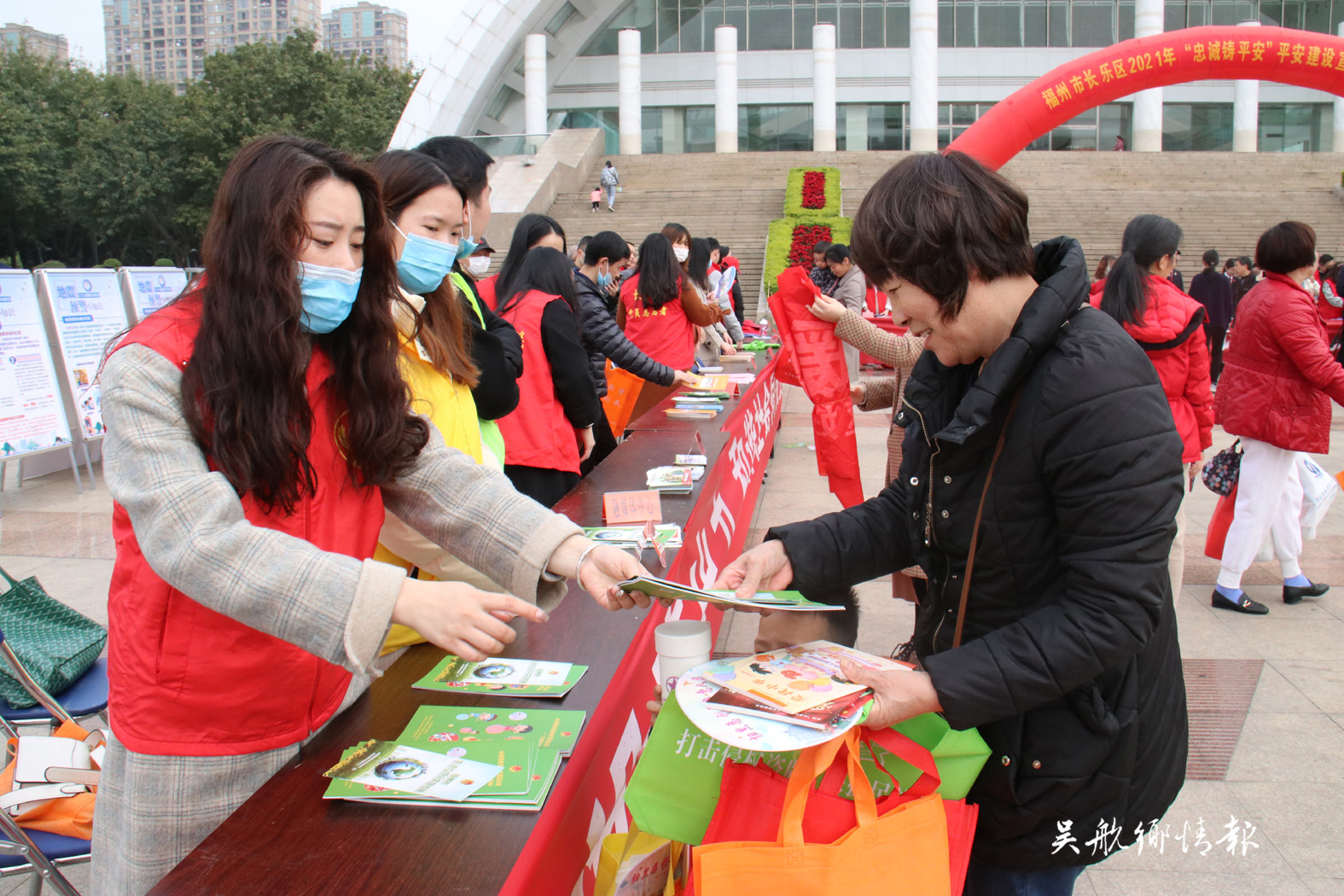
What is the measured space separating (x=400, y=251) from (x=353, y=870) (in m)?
1.51

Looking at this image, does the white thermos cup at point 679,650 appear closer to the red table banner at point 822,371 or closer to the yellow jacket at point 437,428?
the yellow jacket at point 437,428

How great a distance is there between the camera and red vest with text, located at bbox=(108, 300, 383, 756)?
4.36ft

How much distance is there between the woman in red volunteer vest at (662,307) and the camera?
6.21 metres

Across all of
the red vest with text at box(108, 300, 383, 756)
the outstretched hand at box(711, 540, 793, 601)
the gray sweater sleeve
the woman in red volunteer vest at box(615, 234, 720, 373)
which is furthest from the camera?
the woman in red volunteer vest at box(615, 234, 720, 373)

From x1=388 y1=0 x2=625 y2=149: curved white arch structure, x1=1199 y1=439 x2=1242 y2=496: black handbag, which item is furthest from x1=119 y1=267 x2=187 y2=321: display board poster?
A: x1=388 y1=0 x2=625 y2=149: curved white arch structure

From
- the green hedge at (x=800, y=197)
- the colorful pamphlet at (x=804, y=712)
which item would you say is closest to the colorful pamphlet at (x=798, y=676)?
the colorful pamphlet at (x=804, y=712)

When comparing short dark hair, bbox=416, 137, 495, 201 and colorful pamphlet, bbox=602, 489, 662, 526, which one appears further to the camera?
Answer: colorful pamphlet, bbox=602, 489, 662, 526

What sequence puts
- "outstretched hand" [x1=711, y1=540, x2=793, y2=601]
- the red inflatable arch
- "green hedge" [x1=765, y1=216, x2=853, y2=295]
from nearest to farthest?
"outstretched hand" [x1=711, y1=540, x2=793, y2=601], the red inflatable arch, "green hedge" [x1=765, y1=216, x2=853, y2=295]

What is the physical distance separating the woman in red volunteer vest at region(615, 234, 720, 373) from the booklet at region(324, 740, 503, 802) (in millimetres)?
4820

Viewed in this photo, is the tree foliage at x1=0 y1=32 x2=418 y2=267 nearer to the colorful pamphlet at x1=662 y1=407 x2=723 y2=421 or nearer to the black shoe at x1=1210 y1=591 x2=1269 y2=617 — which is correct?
the colorful pamphlet at x1=662 y1=407 x2=723 y2=421

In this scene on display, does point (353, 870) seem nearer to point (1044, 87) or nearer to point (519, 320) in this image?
point (519, 320)

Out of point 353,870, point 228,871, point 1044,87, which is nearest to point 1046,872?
point 353,870

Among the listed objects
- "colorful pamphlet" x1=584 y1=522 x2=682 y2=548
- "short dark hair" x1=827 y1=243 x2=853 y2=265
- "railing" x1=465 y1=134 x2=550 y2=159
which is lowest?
"colorful pamphlet" x1=584 y1=522 x2=682 y2=548

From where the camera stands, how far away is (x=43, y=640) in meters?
2.50
